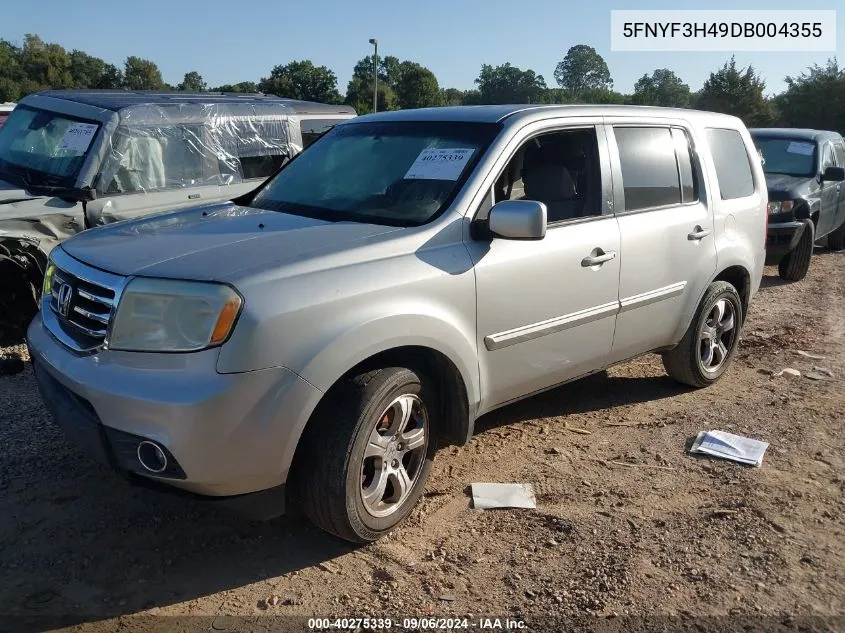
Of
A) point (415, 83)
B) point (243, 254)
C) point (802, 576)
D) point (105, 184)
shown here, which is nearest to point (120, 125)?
point (105, 184)

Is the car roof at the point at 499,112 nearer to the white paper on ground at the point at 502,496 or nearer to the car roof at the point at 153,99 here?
the white paper on ground at the point at 502,496

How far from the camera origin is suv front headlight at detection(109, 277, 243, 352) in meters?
2.60

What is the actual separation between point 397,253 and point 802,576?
83.5 inches

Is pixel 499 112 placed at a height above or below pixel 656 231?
above

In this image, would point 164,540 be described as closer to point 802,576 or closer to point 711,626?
point 711,626

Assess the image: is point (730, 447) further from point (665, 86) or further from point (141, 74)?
point (665, 86)

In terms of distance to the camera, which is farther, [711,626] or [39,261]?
[39,261]

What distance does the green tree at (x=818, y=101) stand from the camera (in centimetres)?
3878

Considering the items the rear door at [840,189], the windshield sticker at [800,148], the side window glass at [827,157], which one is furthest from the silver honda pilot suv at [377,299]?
the rear door at [840,189]

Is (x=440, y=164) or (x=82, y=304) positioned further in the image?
(x=440, y=164)

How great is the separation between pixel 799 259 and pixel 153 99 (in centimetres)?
773

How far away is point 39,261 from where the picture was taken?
5281mm

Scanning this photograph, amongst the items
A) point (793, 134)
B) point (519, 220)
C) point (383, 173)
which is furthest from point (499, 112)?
point (793, 134)

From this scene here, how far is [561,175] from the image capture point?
4.02 m
